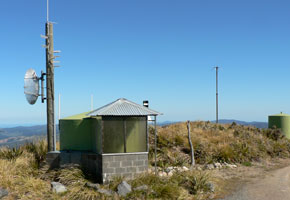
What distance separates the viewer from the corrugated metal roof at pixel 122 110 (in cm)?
1016

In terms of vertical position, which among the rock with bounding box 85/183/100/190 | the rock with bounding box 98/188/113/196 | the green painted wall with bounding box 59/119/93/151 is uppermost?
the green painted wall with bounding box 59/119/93/151

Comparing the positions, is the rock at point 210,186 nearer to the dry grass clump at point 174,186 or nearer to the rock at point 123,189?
the dry grass clump at point 174,186

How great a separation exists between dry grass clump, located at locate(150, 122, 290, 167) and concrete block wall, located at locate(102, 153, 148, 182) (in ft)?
9.84

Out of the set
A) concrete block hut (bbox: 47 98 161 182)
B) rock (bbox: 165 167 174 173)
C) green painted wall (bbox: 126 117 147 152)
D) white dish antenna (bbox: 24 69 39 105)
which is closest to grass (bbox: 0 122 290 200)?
rock (bbox: 165 167 174 173)

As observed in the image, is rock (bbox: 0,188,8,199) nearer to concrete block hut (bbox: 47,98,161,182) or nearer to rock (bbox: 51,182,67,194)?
rock (bbox: 51,182,67,194)

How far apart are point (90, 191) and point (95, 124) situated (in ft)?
9.57

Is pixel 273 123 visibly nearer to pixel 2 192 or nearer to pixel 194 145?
pixel 194 145

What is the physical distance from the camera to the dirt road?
9.67m

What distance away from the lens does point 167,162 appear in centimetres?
1418

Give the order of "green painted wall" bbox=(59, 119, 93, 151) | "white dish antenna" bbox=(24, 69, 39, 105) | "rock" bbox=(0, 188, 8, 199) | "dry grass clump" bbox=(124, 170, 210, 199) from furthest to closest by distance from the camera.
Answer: "white dish antenna" bbox=(24, 69, 39, 105)
"green painted wall" bbox=(59, 119, 93, 151)
"dry grass clump" bbox=(124, 170, 210, 199)
"rock" bbox=(0, 188, 8, 199)

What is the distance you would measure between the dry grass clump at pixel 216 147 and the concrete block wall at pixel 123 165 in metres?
3.00

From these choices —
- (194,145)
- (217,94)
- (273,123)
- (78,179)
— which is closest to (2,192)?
(78,179)

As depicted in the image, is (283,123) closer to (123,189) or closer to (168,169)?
(168,169)

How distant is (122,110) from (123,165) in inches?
80.3
